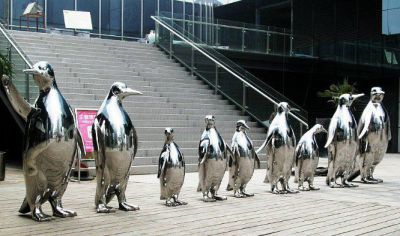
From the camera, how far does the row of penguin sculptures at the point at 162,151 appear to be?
21.3 ft

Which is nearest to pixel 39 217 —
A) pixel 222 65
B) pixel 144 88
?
pixel 144 88

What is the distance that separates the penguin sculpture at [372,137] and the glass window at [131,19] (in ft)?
74.1

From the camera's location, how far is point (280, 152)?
9422 mm

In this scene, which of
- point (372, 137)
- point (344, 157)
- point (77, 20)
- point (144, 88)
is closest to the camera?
point (344, 157)

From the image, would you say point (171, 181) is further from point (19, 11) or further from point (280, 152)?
point (19, 11)

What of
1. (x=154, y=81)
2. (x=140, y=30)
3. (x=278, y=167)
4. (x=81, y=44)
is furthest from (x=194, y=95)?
(x=140, y=30)

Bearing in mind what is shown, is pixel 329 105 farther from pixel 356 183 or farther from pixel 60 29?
pixel 356 183

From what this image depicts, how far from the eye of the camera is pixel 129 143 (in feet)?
23.8

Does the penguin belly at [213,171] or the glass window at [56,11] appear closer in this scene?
the penguin belly at [213,171]

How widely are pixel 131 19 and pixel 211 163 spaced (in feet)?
84.8

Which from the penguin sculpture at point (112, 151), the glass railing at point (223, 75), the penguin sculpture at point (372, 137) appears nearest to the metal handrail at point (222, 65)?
the glass railing at point (223, 75)

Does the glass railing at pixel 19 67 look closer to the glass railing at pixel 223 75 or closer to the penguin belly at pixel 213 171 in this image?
the glass railing at pixel 223 75

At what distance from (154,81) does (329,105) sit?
12.1 m

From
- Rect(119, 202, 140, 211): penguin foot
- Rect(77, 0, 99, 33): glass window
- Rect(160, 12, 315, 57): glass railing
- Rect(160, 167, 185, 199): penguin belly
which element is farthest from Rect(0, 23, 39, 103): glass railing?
Rect(77, 0, 99, 33): glass window
